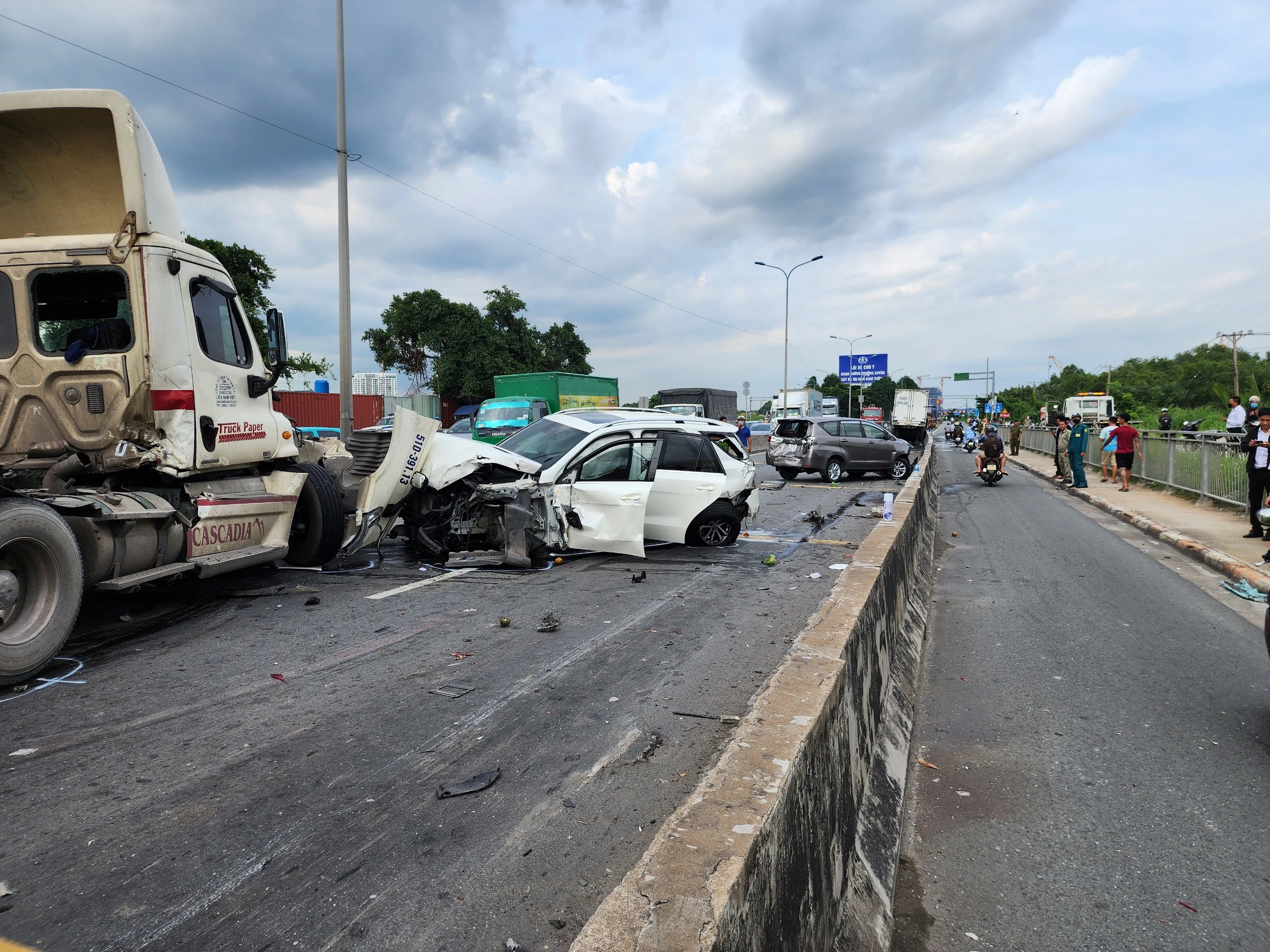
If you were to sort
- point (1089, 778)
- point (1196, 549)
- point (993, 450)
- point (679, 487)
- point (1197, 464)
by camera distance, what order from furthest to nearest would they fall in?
point (993, 450) → point (1197, 464) → point (1196, 549) → point (679, 487) → point (1089, 778)

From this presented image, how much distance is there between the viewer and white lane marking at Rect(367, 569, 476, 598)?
721cm

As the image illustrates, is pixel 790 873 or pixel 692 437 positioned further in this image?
pixel 692 437

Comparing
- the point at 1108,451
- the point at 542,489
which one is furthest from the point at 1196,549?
the point at 1108,451

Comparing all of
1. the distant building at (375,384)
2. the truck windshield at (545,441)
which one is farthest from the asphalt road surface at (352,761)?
the distant building at (375,384)

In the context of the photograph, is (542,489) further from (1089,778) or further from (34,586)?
(1089,778)

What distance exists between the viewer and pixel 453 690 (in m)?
4.68

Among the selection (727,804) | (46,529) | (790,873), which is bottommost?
(790,873)

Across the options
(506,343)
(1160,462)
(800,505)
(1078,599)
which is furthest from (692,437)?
(506,343)

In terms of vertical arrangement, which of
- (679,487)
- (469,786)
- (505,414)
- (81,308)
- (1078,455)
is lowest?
(469,786)

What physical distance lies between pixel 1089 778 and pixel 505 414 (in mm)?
22497

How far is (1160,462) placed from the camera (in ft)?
59.5

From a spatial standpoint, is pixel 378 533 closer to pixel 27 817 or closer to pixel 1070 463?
pixel 27 817

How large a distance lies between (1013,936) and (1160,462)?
19.2 m

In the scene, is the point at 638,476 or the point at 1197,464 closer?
the point at 638,476
